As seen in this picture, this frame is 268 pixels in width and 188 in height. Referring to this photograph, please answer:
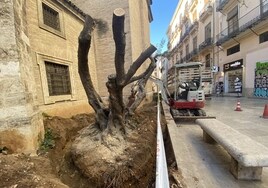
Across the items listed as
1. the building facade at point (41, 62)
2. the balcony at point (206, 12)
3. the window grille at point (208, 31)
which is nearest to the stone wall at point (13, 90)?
the building facade at point (41, 62)

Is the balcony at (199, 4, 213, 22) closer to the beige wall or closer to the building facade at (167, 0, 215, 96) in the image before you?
the building facade at (167, 0, 215, 96)

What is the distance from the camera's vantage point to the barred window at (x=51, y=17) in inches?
278

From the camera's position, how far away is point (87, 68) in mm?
3996

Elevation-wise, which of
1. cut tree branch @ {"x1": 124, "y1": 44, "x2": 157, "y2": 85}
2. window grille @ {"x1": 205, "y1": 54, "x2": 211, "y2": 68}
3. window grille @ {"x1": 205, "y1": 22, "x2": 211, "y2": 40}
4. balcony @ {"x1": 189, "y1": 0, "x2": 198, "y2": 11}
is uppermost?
balcony @ {"x1": 189, "y1": 0, "x2": 198, "y2": 11}

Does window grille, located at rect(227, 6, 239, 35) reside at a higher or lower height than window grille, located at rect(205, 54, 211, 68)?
higher

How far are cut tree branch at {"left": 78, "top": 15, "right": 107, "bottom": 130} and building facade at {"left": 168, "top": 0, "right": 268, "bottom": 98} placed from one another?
39.2ft

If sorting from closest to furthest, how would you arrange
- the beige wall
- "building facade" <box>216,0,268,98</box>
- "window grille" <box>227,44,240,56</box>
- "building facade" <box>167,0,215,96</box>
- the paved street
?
the paved street → the beige wall → "building facade" <box>216,0,268,98</box> → "window grille" <box>227,44,240,56</box> → "building facade" <box>167,0,215,96</box>

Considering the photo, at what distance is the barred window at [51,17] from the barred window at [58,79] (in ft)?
5.42

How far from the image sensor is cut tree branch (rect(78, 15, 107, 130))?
3.07 metres

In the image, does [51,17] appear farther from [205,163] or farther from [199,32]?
[199,32]

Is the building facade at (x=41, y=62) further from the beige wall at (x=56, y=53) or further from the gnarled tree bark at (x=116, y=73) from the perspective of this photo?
the gnarled tree bark at (x=116, y=73)

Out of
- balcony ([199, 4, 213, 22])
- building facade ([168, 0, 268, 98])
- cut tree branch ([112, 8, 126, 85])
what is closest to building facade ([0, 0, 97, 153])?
cut tree branch ([112, 8, 126, 85])

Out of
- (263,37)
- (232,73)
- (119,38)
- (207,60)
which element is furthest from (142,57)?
(207,60)

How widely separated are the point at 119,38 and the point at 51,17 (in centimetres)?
595
